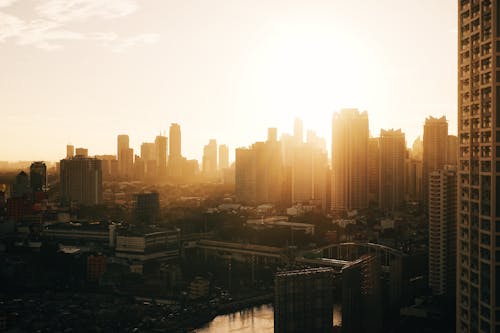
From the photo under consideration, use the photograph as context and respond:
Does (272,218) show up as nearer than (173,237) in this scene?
No

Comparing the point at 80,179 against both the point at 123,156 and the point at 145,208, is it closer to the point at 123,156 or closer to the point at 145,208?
the point at 145,208

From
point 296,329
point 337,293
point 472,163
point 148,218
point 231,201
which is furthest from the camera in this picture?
point 231,201

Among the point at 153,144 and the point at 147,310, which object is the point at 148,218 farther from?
the point at 153,144

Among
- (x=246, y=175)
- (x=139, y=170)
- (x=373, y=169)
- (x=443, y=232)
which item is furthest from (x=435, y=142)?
(x=139, y=170)

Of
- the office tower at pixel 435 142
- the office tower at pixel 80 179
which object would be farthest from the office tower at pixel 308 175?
the office tower at pixel 80 179

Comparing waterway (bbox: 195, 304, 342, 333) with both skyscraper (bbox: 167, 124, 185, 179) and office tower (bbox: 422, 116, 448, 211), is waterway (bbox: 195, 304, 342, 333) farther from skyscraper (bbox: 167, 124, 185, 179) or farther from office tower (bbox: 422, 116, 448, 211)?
skyscraper (bbox: 167, 124, 185, 179)

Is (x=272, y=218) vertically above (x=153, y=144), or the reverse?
(x=153, y=144)

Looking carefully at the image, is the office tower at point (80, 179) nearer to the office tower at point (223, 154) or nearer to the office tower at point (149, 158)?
the office tower at point (149, 158)

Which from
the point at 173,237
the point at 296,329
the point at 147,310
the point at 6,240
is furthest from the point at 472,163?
the point at 6,240
